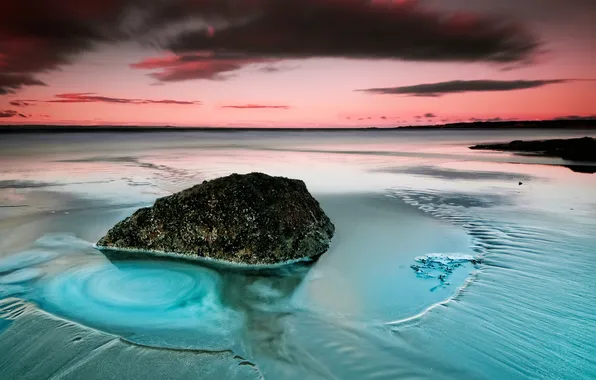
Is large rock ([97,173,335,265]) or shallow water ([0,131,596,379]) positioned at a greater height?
large rock ([97,173,335,265])

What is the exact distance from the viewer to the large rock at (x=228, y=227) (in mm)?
5332

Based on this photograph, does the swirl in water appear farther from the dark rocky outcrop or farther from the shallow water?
the dark rocky outcrop

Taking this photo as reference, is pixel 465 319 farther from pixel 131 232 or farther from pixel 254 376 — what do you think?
pixel 131 232

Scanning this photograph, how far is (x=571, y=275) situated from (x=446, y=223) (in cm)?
270

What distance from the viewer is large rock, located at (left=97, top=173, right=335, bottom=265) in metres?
5.33

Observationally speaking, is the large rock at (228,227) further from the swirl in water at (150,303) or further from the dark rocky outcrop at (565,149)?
the dark rocky outcrop at (565,149)

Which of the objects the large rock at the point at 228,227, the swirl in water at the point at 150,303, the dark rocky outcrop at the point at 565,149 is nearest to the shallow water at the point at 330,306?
the swirl in water at the point at 150,303

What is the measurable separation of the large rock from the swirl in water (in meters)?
0.45

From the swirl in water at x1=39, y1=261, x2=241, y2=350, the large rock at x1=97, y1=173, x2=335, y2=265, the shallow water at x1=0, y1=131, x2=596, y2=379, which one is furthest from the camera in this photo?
the large rock at x1=97, y1=173, x2=335, y2=265

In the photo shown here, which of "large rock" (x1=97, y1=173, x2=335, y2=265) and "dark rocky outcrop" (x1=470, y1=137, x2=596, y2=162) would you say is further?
"dark rocky outcrop" (x1=470, y1=137, x2=596, y2=162)

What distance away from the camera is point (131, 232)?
224 inches

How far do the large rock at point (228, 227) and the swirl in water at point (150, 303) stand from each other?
17.9 inches

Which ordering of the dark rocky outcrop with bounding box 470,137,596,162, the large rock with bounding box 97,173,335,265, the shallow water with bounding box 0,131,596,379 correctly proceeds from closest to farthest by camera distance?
the shallow water with bounding box 0,131,596,379 → the large rock with bounding box 97,173,335,265 → the dark rocky outcrop with bounding box 470,137,596,162

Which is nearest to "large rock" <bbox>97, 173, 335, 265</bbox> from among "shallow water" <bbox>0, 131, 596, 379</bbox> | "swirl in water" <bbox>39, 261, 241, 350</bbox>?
A: "shallow water" <bbox>0, 131, 596, 379</bbox>
